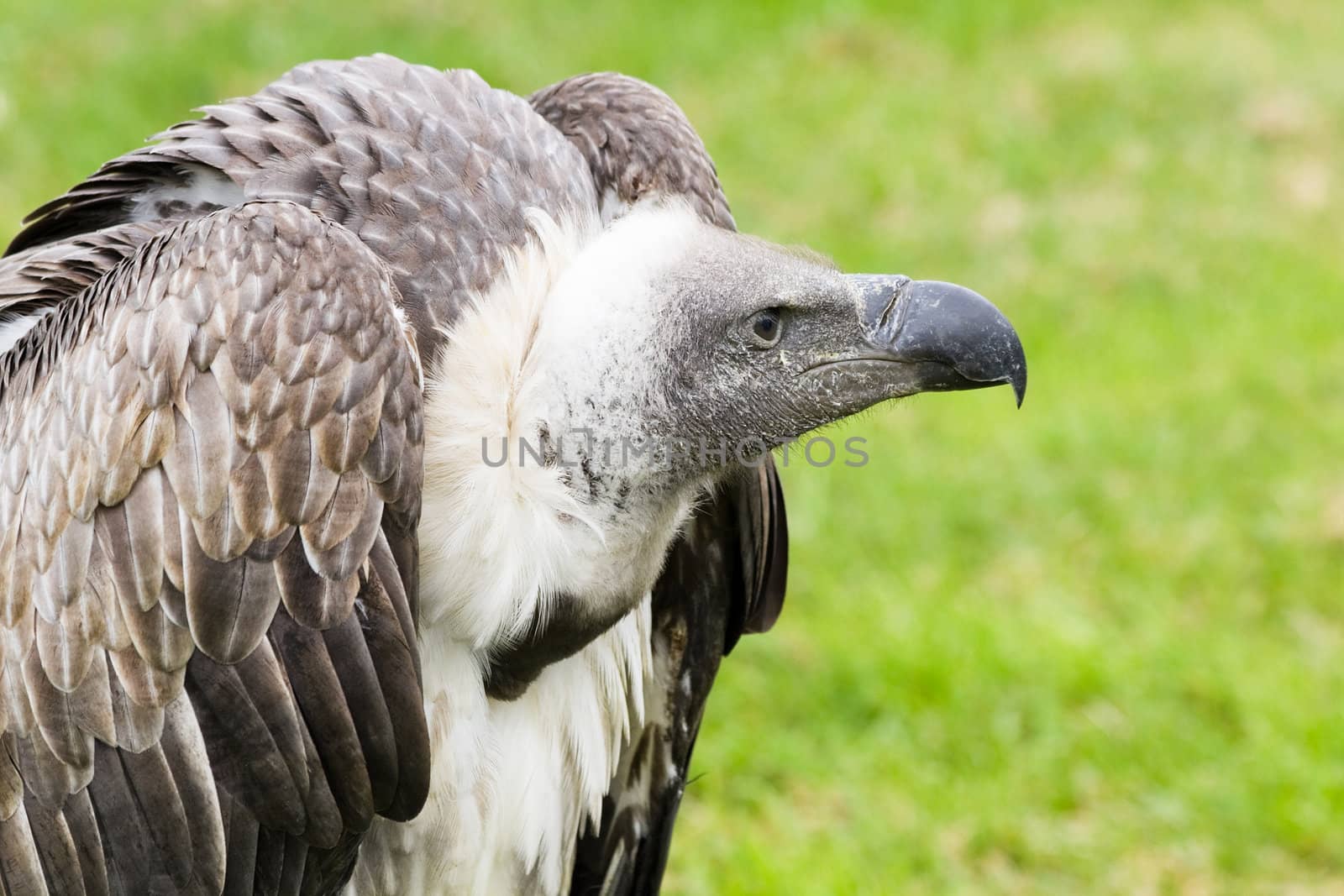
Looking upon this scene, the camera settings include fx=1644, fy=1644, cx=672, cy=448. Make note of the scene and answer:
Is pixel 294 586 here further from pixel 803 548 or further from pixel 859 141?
pixel 859 141

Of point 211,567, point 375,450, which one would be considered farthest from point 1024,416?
point 211,567

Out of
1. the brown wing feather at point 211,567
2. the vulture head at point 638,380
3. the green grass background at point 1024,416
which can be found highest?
the green grass background at point 1024,416

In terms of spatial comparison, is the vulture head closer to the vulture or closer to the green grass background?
the vulture

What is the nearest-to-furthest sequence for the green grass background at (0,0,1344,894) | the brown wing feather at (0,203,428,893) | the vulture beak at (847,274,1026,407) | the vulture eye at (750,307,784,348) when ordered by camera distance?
the brown wing feather at (0,203,428,893), the vulture beak at (847,274,1026,407), the vulture eye at (750,307,784,348), the green grass background at (0,0,1344,894)

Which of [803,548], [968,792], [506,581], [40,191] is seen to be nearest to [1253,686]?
[968,792]

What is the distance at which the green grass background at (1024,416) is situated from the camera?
16.5ft

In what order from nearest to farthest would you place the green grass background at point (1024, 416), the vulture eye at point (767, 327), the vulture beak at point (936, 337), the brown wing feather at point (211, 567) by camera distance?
the brown wing feather at point (211, 567), the vulture beak at point (936, 337), the vulture eye at point (767, 327), the green grass background at point (1024, 416)

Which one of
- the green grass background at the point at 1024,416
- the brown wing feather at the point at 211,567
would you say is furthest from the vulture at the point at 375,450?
the green grass background at the point at 1024,416

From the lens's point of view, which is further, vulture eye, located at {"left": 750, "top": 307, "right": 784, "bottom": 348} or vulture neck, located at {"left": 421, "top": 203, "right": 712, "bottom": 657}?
vulture eye, located at {"left": 750, "top": 307, "right": 784, "bottom": 348}

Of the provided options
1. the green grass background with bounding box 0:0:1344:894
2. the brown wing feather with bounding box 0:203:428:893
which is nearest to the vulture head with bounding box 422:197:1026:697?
the brown wing feather with bounding box 0:203:428:893

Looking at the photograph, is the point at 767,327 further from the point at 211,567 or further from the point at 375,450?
the point at 211,567

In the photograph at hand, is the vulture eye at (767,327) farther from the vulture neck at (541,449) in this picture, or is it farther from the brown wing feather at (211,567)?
the brown wing feather at (211,567)

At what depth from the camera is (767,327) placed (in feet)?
9.95

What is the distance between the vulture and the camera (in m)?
2.62
